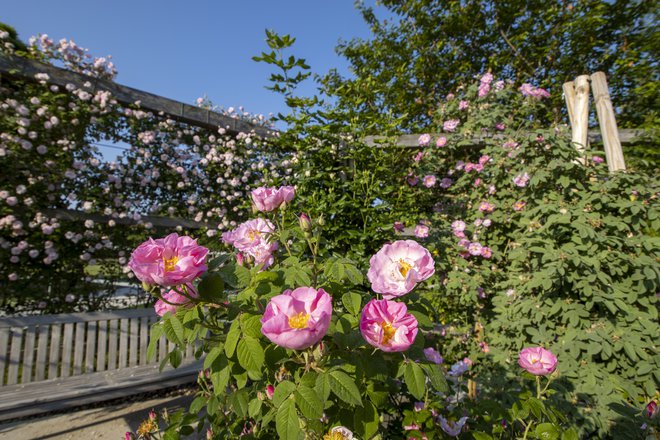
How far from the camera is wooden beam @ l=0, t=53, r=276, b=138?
2664mm

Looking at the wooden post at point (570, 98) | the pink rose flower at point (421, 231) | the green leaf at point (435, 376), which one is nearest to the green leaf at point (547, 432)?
the green leaf at point (435, 376)

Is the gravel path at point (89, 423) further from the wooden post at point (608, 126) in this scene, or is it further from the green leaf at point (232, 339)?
the wooden post at point (608, 126)

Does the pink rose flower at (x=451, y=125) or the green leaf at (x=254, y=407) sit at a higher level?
the pink rose flower at (x=451, y=125)

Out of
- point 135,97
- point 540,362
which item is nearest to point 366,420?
point 540,362

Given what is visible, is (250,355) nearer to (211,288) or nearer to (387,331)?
(211,288)

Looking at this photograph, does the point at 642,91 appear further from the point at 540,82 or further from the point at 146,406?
the point at 146,406

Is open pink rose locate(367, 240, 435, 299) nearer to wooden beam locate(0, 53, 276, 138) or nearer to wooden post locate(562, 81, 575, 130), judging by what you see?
wooden post locate(562, 81, 575, 130)

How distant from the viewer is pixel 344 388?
25.4 inches

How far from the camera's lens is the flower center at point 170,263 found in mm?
681

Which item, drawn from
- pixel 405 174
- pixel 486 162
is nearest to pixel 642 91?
pixel 486 162

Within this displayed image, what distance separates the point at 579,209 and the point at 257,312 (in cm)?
206

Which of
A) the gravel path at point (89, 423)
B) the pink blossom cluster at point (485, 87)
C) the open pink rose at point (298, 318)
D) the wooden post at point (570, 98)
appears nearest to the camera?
the open pink rose at point (298, 318)

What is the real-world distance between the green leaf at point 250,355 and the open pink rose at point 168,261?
0.18m

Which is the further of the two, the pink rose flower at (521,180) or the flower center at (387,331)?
the pink rose flower at (521,180)
